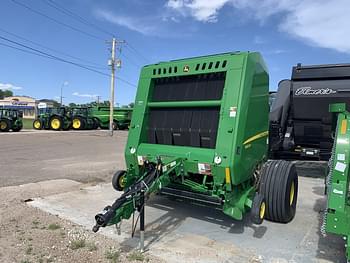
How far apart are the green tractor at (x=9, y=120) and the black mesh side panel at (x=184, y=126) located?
25396 mm

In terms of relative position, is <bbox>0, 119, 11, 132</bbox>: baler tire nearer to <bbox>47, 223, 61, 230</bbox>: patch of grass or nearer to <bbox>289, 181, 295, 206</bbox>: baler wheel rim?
<bbox>47, 223, 61, 230</bbox>: patch of grass

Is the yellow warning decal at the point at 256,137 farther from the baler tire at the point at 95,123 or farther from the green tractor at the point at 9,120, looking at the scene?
the baler tire at the point at 95,123

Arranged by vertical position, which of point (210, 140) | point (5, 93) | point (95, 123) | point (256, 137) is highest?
point (5, 93)

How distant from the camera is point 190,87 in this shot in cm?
528

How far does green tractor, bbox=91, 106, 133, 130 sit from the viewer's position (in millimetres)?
35562

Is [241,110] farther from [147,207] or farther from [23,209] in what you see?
[23,209]

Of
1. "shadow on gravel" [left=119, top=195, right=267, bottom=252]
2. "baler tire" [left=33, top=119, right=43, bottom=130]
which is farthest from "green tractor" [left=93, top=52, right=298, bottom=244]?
"baler tire" [left=33, top=119, right=43, bottom=130]

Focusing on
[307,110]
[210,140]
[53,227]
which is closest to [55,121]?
[307,110]

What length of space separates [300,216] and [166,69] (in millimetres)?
3314

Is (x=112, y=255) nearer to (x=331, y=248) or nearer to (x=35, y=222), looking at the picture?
(x=35, y=222)

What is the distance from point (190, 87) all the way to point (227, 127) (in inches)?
41.7

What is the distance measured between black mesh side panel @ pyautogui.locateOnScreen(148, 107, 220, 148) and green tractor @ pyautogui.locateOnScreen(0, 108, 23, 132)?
2540 centimetres

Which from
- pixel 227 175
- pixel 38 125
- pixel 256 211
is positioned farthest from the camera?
pixel 38 125

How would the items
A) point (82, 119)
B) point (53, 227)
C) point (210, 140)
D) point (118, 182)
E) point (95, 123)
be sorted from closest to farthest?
point (53, 227) → point (210, 140) → point (118, 182) → point (82, 119) → point (95, 123)
